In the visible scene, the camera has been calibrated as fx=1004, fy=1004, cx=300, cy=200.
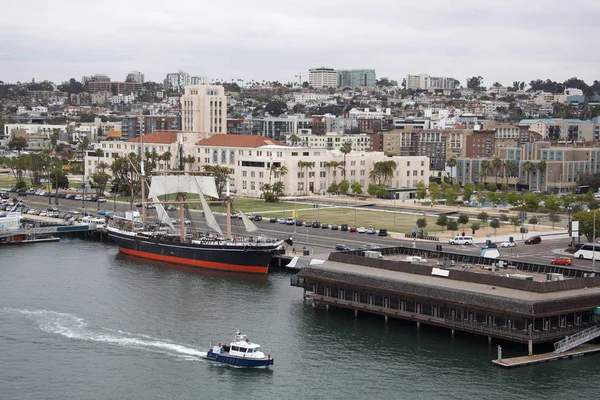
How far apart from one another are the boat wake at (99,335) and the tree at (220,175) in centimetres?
6408

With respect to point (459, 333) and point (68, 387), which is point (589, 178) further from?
point (68, 387)

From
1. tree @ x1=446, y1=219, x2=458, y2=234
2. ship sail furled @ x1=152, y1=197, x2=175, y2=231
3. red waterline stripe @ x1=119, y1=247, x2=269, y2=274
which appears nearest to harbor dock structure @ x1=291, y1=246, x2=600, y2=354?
red waterline stripe @ x1=119, y1=247, x2=269, y2=274

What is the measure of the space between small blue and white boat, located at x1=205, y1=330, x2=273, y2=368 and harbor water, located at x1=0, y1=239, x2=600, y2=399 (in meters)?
0.46

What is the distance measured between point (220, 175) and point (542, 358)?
8197 cm

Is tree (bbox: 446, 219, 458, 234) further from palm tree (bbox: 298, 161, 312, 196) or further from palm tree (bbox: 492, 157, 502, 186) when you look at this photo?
palm tree (bbox: 492, 157, 502, 186)

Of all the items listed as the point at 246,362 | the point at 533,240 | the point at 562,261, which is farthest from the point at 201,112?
the point at 246,362

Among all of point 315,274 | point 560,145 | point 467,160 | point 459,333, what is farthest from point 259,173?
point 459,333

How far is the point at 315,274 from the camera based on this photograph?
63562 mm

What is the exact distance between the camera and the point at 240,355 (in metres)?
50.7

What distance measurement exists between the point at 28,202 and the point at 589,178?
7897 cm

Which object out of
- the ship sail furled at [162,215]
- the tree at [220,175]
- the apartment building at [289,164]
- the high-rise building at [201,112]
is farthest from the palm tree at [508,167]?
the ship sail furled at [162,215]

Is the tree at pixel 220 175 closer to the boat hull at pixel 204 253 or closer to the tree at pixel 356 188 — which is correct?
the tree at pixel 356 188

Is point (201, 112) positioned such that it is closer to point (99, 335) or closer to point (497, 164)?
point (497, 164)

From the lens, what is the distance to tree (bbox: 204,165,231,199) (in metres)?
127
